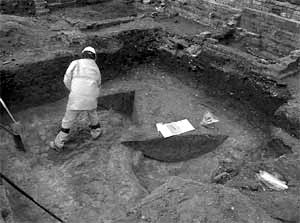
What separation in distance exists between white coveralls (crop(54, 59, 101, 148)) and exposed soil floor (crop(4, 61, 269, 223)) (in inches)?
16.1

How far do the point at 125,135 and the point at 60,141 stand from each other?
1.01 m

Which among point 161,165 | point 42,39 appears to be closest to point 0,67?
point 42,39

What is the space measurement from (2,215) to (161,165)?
2701mm

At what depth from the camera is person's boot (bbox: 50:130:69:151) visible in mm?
5516

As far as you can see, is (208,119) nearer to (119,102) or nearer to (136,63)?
(119,102)

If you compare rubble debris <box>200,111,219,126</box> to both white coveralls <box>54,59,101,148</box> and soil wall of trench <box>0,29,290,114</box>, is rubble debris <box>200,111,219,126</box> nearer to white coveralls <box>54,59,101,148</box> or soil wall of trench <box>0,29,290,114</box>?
soil wall of trench <box>0,29,290,114</box>

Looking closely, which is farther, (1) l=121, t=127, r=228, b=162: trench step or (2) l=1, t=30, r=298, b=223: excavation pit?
(1) l=121, t=127, r=228, b=162: trench step

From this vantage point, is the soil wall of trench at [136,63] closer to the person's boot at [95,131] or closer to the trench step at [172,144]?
the trench step at [172,144]

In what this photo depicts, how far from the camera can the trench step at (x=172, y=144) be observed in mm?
5785

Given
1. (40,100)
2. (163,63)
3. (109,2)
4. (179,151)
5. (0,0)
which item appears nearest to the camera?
(179,151)

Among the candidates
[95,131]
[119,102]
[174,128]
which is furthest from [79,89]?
[174,128]

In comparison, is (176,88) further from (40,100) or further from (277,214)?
(277,214)

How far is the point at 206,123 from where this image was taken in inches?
244

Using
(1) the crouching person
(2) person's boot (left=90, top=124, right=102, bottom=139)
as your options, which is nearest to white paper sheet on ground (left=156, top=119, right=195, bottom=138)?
(2) person's boot (left=90, top=124, right=102, bottom=139)
